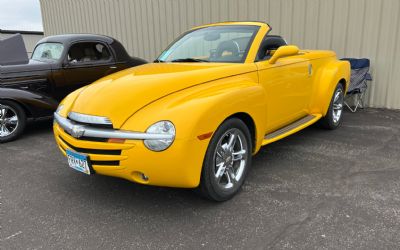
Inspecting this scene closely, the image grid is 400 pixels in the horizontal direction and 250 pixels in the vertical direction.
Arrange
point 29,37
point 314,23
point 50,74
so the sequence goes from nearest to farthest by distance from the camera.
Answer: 1. point 50,74
2. point 314,23
3. point 29,37

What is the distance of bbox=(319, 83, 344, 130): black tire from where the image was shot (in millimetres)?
5504

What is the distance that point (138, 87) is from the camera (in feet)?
10.6

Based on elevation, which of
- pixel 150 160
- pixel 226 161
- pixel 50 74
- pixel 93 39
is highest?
pixel 93 39

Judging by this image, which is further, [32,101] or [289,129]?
[32,101]

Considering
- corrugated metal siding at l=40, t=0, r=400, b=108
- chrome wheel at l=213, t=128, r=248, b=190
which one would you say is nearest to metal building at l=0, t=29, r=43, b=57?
corrugated metal siding at l=40, t=0, r=400, b=108

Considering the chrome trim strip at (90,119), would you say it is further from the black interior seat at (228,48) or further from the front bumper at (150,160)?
the black interior seat at (228,48)

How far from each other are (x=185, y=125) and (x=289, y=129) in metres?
2.01

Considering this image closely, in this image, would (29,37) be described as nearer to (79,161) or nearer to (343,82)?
(343,82)

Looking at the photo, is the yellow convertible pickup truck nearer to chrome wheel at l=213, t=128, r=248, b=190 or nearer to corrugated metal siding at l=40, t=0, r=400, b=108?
chrome wheel at l=213, t=128, r=248, b=190

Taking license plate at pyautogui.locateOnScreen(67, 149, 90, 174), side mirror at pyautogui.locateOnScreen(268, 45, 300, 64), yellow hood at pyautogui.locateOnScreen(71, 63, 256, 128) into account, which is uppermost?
side mirror at pyautogui.locateOnScreen(268, 45, 300, 64)

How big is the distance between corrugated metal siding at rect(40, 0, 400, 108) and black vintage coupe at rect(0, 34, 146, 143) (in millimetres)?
2756

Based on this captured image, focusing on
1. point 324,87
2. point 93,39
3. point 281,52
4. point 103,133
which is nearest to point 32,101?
point 93,39

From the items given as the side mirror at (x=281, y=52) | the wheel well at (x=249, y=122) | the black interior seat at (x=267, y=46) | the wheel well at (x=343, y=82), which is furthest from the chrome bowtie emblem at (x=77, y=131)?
the wheel well at (x=343, y=82)

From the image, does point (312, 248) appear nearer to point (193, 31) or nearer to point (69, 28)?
point (193, 31)
